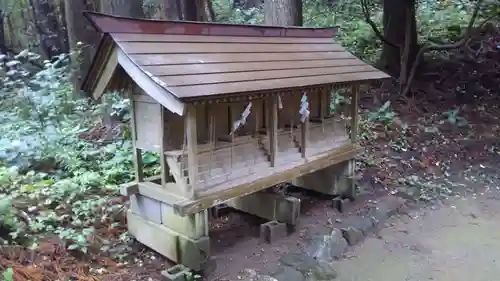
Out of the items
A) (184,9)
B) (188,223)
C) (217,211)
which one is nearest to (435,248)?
(217,211)

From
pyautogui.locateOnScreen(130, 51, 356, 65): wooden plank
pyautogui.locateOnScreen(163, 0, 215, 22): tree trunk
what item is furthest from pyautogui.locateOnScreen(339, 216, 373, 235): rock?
pyautogui.locateOnScreen(163, 0, 215, 22): tree trunk

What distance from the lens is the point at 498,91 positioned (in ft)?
39.1

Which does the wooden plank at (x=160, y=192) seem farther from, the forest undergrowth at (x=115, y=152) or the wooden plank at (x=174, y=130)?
the forest undergrowth at (x=115, y=152)

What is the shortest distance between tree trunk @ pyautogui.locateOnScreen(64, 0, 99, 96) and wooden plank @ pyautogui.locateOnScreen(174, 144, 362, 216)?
20.2 ft

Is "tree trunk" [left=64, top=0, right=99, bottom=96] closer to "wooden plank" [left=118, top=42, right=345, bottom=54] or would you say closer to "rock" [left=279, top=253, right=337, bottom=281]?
"wooden plank" [left=118, top=42, right=345, bottom=54]

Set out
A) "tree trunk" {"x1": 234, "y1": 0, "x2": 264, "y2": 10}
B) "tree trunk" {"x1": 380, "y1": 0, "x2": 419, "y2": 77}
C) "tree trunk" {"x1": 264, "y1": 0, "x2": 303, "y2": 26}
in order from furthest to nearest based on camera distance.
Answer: "tree trunk" {"x1": 234, "y1": 0, "x2": 264, "y2": 10} < "tree trunk" {"x1": 380, "y1": 0, "x2": 419, "y2": 77} < "tree trunk" {"x1": 264, "y1": 0, "x2": 303, "y2": 26}

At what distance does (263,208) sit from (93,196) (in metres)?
2.37

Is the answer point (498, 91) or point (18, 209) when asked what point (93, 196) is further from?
point (498, 91)

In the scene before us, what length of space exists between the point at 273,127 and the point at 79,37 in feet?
21.9

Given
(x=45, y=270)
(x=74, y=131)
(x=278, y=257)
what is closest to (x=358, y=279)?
(x=278, y=257)

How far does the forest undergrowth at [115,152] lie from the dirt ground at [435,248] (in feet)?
2.32

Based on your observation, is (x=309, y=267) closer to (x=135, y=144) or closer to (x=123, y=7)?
(x=135, y=144)

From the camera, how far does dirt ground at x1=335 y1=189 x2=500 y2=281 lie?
555cm

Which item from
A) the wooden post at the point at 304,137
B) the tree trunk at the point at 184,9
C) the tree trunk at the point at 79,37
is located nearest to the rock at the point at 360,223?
the wooden post at the point at 304,137
